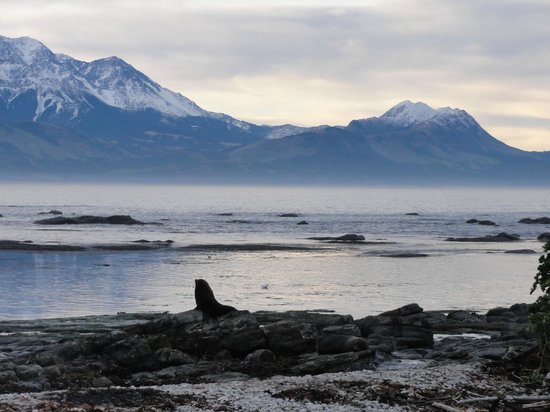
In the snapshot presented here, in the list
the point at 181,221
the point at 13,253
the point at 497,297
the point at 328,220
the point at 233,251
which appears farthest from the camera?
the point at 328,220

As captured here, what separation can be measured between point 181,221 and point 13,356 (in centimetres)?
10608

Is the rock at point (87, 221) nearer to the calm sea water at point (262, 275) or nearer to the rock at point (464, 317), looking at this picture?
the calm sea water at point (262, 275)

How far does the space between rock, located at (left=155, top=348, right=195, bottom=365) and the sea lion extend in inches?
119

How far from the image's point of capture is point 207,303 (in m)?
33.9

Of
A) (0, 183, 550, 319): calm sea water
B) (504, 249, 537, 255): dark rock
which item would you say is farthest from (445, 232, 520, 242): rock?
(504, 249, 537, 255): dark rock

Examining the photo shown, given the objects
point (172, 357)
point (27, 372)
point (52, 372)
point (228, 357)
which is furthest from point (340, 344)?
point (27, 372)

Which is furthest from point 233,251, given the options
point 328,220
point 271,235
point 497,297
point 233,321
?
point 328,220

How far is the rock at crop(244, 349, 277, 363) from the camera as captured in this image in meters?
30.6

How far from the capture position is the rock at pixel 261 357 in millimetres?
30609

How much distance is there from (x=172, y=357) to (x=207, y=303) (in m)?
3.73

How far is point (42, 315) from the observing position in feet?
148

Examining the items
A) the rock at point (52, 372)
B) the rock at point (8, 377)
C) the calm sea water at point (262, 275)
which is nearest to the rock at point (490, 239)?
the calm sea water at point (262, 275)

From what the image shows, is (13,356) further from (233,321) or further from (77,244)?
(77,244)

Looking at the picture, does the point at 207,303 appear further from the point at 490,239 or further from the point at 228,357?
the point at 490,239
